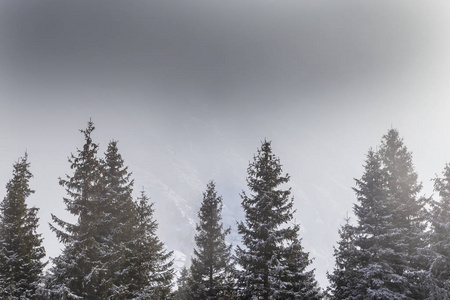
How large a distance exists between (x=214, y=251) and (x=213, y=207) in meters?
4.01

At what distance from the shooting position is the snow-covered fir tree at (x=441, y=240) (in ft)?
60.6

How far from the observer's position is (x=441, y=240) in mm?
19656

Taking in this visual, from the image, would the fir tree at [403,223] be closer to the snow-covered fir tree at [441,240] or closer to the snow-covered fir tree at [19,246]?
the snow-covered fir tree at [441,240]

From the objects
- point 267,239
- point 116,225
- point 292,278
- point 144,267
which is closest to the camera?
point 267,239

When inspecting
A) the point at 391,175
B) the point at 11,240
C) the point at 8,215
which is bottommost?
the point at 11,240

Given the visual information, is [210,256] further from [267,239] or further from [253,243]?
[267,239]

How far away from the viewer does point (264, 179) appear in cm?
1966

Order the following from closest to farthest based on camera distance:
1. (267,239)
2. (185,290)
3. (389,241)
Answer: (267,239) → (389,241) → (185,290)

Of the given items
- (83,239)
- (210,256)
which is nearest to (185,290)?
(210,256)

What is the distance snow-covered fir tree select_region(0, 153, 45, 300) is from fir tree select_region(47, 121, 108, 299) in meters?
6.85

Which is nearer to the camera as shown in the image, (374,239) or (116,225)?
(116,225)

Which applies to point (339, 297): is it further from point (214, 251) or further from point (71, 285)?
point (71, 285)

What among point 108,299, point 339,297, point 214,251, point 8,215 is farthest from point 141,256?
point 339,297

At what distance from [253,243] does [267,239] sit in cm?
108
